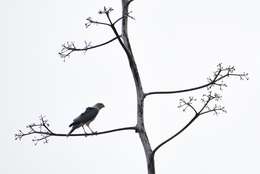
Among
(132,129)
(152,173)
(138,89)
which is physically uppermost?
(138,89)

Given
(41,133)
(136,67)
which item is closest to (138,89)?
(136,67)

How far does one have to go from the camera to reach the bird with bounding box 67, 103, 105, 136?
13.7 metres

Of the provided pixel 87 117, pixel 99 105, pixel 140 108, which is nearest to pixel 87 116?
pixel 87 117

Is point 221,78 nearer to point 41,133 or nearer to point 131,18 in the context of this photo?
point 131,18

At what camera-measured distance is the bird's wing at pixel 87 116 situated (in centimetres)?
1396

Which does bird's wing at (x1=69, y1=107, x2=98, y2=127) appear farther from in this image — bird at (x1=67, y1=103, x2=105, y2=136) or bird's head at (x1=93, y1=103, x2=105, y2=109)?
bird's head at (x1=93, y1=103, x2=105, y2=109)

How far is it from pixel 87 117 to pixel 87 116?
0.13ft

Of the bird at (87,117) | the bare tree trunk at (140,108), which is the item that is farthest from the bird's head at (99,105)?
the bare tree trunk at (140,108)

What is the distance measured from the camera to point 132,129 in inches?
363

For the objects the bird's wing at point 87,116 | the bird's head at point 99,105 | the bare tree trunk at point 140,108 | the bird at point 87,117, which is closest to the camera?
the bare tree trunk at point 140,108

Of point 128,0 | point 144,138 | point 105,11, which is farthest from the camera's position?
point 128,0

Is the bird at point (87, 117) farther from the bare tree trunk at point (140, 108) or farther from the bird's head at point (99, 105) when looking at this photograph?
the bare tree trunk at point (140, 108)

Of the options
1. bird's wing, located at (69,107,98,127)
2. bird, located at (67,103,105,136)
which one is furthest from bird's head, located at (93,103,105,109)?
bird's wing, located at (69,107,98,127)

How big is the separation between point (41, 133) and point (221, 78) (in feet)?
9.41
